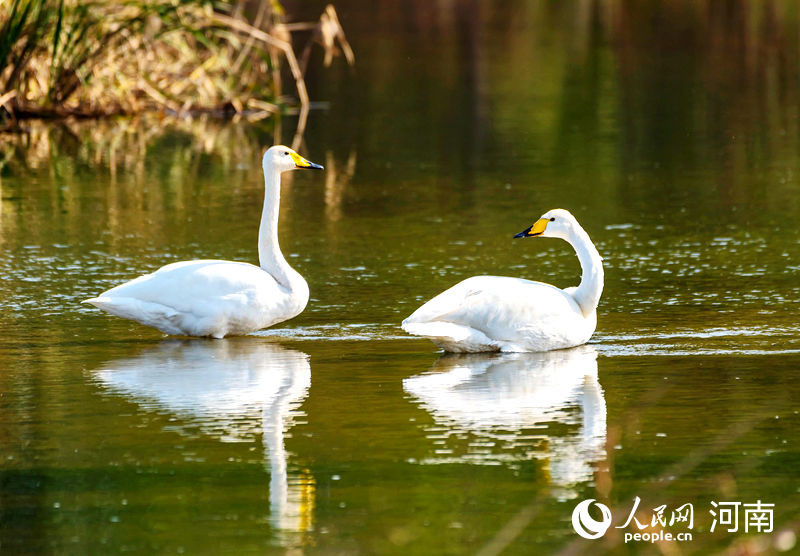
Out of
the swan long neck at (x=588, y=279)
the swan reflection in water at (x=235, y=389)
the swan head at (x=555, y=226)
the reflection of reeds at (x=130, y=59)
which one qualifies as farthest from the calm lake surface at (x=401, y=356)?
the reflection of reeds at (x=130, y=59)

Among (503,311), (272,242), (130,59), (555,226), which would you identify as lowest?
(503,311)

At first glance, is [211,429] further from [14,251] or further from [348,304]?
[14,251]

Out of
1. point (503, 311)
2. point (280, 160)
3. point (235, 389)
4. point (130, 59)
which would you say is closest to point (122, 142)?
point (130, 59)

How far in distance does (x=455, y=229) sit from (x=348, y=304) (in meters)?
3.12

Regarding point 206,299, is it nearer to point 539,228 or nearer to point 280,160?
point 280,160

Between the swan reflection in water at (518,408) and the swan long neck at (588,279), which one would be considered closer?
the swan reflection in water at (518,408)

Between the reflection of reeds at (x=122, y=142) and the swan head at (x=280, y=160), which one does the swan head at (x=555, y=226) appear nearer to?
the swan head at (x=280, y=160)

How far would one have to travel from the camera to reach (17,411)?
7715 mm

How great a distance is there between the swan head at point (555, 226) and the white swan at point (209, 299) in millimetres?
1405

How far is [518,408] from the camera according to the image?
→ 757 centimetres

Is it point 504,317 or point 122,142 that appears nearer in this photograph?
point 504,317

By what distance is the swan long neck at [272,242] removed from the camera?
375 inches

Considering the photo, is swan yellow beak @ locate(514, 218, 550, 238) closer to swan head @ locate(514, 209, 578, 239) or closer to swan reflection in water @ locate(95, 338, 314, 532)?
swan head @ locate(514, 209, 578, 239)

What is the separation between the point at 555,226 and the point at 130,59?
13574 millimetres
